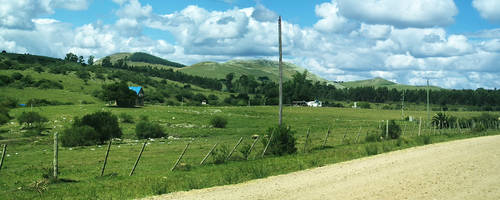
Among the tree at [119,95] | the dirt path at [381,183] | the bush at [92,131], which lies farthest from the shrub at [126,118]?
the dirt path at [381,183]

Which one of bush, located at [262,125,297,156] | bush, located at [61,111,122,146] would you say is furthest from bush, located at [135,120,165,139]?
bush, located at [262,125,297,156]

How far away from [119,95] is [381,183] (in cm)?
7806

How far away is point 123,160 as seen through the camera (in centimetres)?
3086

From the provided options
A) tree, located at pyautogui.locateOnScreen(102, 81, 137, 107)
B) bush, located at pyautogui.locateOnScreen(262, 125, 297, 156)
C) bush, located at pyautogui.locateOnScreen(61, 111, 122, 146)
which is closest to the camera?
bush, located at pyautogui.locateOnScreen(262, 125, 297, 156)

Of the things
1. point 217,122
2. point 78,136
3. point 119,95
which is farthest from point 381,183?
point 119,95

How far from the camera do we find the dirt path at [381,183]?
1485cm

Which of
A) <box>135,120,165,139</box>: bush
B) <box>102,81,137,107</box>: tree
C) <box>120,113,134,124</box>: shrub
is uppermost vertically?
<box>102,81,137,107</box>: tree

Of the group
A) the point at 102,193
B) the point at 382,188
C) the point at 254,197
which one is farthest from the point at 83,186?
the point at 382,188

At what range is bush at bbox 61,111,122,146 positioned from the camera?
45.7 metres

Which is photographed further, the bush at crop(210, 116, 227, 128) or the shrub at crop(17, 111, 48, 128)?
the bush at crop(210, 116, 227, 128)

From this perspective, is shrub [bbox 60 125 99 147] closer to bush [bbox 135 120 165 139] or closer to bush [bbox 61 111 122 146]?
bush [bbox 61 111 122 146]

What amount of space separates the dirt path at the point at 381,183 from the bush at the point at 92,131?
31.1m

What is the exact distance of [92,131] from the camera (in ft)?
157

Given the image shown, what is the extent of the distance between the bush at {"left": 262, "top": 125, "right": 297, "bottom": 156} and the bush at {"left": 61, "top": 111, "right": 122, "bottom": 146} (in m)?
23.9
